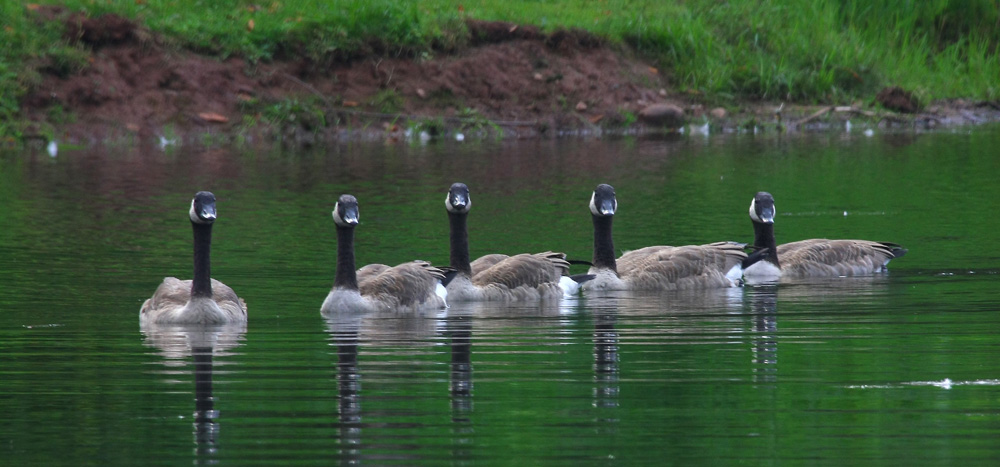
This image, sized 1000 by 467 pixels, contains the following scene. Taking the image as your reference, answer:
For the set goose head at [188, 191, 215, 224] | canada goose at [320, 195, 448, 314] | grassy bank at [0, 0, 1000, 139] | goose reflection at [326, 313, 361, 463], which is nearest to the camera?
goose reflection at [326, 313, 361, 463]

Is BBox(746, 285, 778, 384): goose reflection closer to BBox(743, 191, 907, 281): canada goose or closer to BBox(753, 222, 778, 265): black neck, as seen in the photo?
BBox(743, 191, 907, 281): canada goose

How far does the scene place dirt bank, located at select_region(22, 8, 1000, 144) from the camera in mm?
34469

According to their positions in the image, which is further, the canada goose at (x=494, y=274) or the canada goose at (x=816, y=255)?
the canada goose at (x=816, y=255)

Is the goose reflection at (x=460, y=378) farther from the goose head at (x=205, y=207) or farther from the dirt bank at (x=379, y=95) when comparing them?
the dirt bank at (x=379, y=95)

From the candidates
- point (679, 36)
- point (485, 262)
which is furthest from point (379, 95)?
point (485, 262)

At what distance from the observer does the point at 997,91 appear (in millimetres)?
43906

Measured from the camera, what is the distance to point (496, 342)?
1268 cm

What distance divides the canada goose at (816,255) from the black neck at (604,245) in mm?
1942

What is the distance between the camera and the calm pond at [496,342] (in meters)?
8.79

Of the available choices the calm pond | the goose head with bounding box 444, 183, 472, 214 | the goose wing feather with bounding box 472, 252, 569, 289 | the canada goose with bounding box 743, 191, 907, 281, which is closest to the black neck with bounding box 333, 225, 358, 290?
the calm pond

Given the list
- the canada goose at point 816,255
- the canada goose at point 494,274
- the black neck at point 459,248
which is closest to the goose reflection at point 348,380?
the canada goose at point 494,274

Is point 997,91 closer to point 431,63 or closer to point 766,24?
point 766,24

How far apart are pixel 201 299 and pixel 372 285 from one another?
6.20 feet

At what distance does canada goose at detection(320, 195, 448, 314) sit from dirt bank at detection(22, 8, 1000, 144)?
20368mm
